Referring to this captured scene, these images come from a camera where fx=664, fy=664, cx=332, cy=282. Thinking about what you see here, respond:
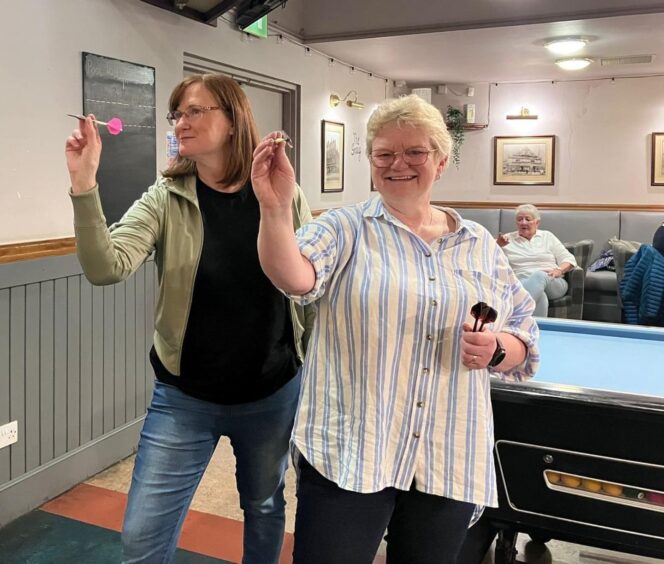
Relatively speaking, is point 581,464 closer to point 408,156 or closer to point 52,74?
point 408,156

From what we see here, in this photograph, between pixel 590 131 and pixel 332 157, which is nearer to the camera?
pixel 332 157

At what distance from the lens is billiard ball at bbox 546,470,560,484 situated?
5.44ft

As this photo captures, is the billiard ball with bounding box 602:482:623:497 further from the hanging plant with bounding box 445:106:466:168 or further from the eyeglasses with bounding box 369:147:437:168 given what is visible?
the hanging plant with bounding box 445:106:466:168

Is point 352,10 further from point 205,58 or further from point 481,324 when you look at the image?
point 481,324

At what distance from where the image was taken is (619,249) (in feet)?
19.8

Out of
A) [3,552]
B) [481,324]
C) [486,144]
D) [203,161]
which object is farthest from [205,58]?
[486,144]

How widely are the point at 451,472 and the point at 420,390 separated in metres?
0.17

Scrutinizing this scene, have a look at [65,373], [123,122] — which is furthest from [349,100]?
[65,373]

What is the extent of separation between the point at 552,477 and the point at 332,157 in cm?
420

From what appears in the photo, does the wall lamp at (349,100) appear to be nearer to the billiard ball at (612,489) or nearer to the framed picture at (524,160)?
the framed picture at (524,160)

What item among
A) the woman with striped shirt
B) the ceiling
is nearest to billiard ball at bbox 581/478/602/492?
the woman with striped shirt

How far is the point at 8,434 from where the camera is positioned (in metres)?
2.57

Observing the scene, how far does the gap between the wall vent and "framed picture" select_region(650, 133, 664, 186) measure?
1.26 m

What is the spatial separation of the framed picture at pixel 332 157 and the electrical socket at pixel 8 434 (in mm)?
3281
